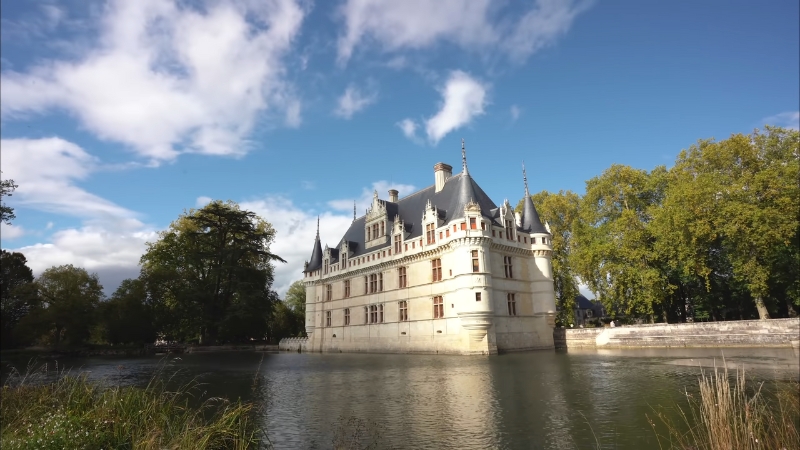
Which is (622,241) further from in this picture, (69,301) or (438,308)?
(69,301)

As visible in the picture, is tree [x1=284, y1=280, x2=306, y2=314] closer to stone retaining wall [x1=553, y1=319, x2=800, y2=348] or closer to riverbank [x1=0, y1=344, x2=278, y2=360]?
riverbank [x1=0, y1=344, x2=278, y2=360]

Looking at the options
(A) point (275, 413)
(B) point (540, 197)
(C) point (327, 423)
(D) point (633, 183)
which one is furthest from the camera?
(B) point (540, 197)

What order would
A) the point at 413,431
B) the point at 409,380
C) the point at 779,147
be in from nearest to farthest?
the point at 413,431, the point at 409,380, the point at 779,147

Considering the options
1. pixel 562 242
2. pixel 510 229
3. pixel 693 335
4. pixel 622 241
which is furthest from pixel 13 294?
pixel 693 335

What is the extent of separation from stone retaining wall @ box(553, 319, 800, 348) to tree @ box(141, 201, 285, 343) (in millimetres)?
26500

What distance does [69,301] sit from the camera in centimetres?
4200

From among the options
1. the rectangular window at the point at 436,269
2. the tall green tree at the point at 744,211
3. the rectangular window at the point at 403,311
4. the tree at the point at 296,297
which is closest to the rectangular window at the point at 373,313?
the rectangular window at the point at 403,311

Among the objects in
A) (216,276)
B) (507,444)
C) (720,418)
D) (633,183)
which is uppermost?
(633,183)

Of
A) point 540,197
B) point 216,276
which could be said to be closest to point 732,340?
point 540,197

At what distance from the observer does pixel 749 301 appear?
122 feet

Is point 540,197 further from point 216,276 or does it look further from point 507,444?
point 507,444

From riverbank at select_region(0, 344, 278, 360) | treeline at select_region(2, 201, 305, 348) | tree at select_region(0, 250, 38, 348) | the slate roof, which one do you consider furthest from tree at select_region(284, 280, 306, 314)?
tree at select_region(0, 250, 38, 348)

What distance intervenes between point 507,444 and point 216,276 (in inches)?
1493

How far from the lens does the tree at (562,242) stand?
3819cm
